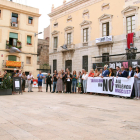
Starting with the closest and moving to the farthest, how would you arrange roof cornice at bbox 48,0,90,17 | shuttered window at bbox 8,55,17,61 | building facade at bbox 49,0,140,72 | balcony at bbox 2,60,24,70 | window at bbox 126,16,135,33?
window at bbox 126,16,135,33, building facade at bbox 49,0,140,72, roof cornice at bbox 48,0,90,17, balcony at bbox 2,60,24,70, shuttered window at bbox 8,55,17,61

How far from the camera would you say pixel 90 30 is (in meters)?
26.1

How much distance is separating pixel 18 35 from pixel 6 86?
20.2 meters

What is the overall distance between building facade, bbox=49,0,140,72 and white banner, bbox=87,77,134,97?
10029 mm

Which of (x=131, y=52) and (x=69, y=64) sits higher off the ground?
(x=131, y=52)

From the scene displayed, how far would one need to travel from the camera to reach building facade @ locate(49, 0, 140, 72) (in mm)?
22000

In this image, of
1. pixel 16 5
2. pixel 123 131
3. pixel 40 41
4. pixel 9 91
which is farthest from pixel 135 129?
pixel 40 41

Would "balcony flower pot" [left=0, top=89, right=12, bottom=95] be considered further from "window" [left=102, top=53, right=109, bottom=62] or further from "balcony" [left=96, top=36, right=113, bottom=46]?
"balcony" [left=96, top=36, right=113, bottom=46]

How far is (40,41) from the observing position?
150 feet

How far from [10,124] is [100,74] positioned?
30.7ft

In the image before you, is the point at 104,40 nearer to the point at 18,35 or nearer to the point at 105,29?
the point at 105,29

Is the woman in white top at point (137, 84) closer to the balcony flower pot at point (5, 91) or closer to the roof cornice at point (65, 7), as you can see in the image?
the balcony flower pot at point (5, 91)

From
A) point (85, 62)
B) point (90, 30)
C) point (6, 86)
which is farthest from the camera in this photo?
point (85, 62)

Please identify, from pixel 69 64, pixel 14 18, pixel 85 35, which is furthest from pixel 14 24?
pixel 85 35

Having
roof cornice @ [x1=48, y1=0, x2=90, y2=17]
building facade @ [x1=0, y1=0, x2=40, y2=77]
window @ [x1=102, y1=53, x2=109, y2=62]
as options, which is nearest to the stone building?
building facade @ [x1=0, y1=0, x2=40, y2=77]
